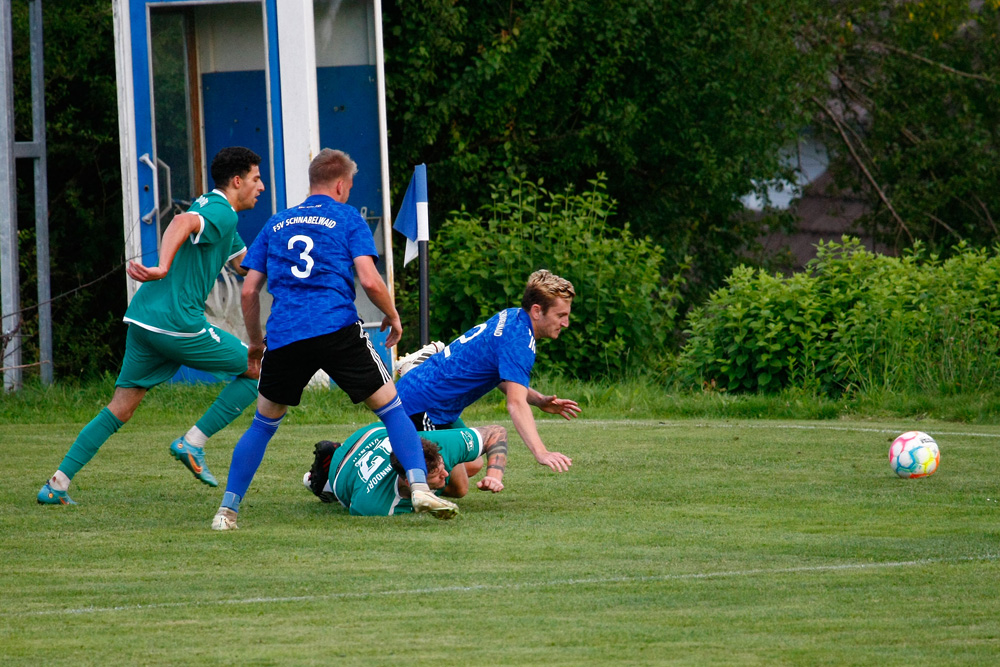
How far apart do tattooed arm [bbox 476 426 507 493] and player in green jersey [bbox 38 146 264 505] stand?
1.31 metres

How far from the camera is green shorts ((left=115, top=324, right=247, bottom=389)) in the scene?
24.9 ft

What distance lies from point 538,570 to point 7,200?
32.6 feet

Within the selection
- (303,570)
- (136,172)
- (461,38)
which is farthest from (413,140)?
(303,570)

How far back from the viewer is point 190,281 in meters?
7.66

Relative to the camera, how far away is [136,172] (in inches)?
531

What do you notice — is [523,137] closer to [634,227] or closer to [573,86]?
[573,86]

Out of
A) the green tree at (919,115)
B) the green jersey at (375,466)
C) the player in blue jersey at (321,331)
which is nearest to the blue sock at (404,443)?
the player in blue jersey at (321,331)

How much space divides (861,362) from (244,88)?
6.83 meters

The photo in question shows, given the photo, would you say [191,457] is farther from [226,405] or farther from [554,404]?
[554,404]

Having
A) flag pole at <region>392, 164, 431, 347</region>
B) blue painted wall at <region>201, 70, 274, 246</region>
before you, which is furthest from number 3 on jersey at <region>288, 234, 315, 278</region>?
blue painted wall at <region>201, 70, 274, 246</region>

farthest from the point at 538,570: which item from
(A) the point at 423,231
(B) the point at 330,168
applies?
(A) the point at 423,231

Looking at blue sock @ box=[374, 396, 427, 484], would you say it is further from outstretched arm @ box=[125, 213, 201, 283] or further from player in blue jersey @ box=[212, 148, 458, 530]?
outstretched arm @ box=[125, 213, 201, 283]

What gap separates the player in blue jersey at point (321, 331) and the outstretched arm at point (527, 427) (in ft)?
1.56

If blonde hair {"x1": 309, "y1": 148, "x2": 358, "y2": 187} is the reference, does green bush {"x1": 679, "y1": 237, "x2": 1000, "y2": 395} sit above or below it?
below
